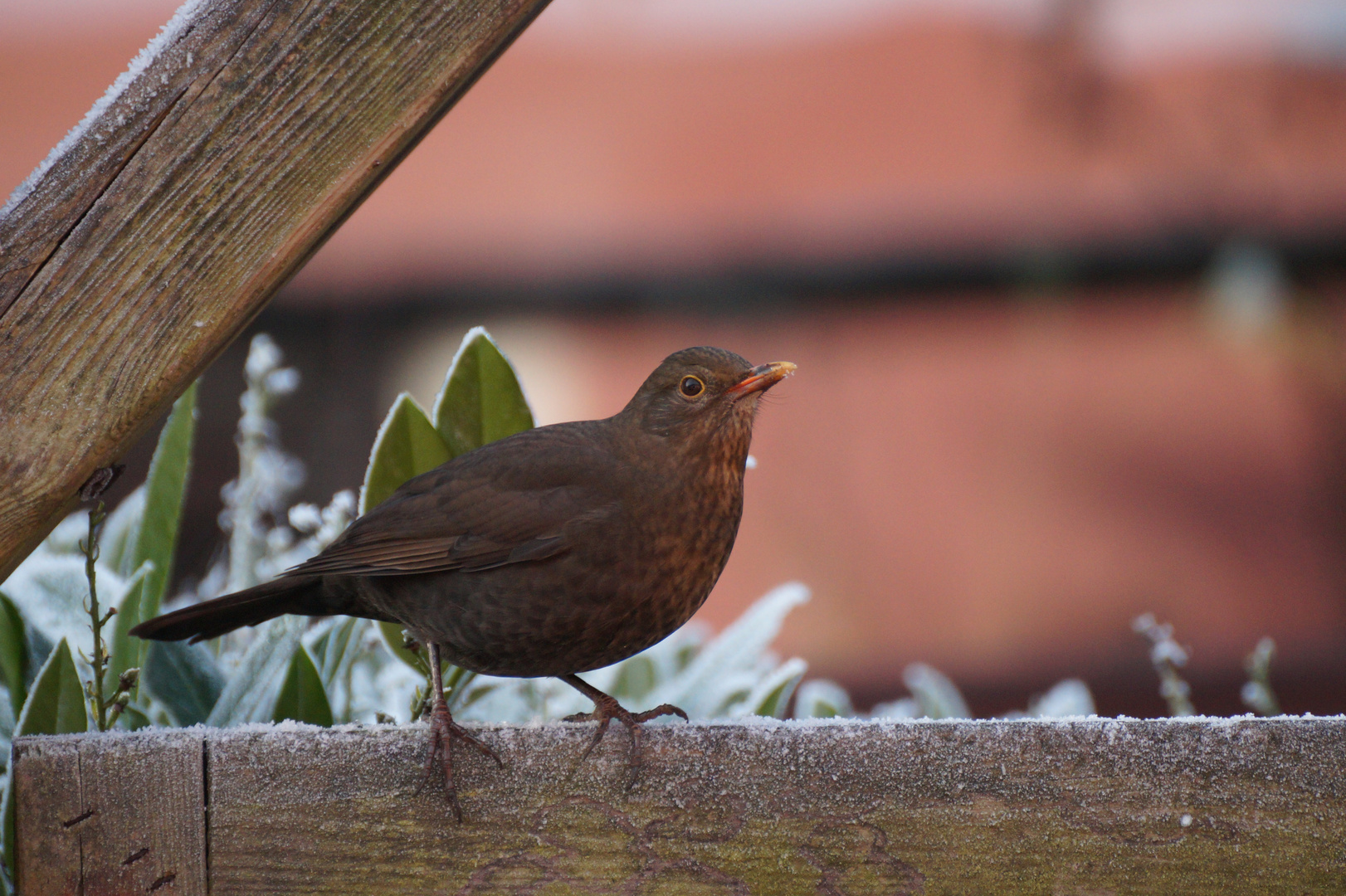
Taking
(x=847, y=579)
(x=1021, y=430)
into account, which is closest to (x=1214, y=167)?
(x=1021, y=430)

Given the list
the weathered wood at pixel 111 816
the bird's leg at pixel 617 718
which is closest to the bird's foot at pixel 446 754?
the bird's leg at pixel 617 718

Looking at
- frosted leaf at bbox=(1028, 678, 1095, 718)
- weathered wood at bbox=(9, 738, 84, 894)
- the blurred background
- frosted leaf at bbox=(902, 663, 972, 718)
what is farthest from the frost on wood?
the blurred background

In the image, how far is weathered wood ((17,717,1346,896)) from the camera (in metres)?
1.36

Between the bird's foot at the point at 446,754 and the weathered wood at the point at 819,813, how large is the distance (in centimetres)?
1

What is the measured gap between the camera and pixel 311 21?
1324 mm

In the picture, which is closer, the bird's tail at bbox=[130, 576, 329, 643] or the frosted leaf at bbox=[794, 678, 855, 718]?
the bird's tail at bbox=[130, 576, 329, 643]

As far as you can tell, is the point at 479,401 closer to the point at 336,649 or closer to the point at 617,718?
the point at 336,649

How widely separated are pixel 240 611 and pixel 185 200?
81cm

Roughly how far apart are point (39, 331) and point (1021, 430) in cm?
396

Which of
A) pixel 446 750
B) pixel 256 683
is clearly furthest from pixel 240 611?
pixel 446 750

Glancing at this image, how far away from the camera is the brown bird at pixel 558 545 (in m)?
1.77

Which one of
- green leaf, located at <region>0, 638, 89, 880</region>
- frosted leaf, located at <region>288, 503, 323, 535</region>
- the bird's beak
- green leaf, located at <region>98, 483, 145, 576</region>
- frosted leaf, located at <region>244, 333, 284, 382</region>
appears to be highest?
frosted leaf, located at <region>244, 333, 284, 382</region>

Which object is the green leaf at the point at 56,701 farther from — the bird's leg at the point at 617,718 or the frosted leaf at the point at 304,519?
the bird's leg at the point at 617,718

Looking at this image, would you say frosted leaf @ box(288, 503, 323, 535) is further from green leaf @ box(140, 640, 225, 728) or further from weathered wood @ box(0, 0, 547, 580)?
weathered wood @ box(0, 0, 547, 580)
